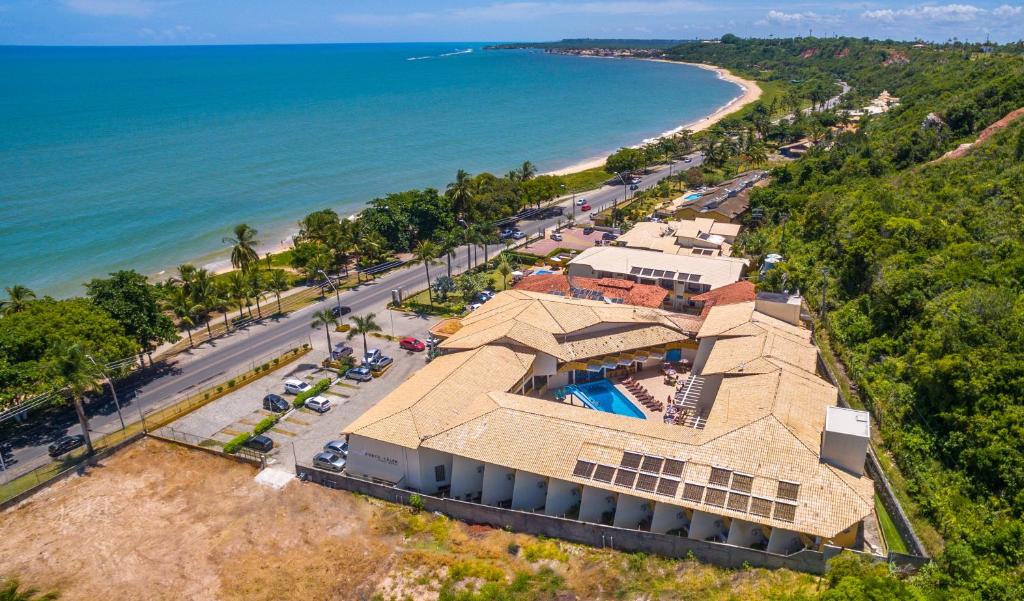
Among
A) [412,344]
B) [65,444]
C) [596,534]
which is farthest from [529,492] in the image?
[65,444]

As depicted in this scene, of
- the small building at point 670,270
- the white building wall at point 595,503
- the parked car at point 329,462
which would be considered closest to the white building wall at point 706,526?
the white building wall at point 595,503

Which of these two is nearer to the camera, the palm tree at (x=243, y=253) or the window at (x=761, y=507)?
the window at (x=761, y=507)

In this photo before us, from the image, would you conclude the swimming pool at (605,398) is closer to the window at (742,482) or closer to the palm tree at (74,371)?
the window at (742,482)

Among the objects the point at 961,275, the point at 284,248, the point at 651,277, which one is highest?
the point at 961,275

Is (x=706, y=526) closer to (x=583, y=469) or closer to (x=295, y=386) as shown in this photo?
(x=583, y=469)

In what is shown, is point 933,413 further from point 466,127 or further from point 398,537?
point 466,127

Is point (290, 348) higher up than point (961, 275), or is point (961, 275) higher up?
point (961, 275)

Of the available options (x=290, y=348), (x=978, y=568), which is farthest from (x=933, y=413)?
(x=290, y=348)
